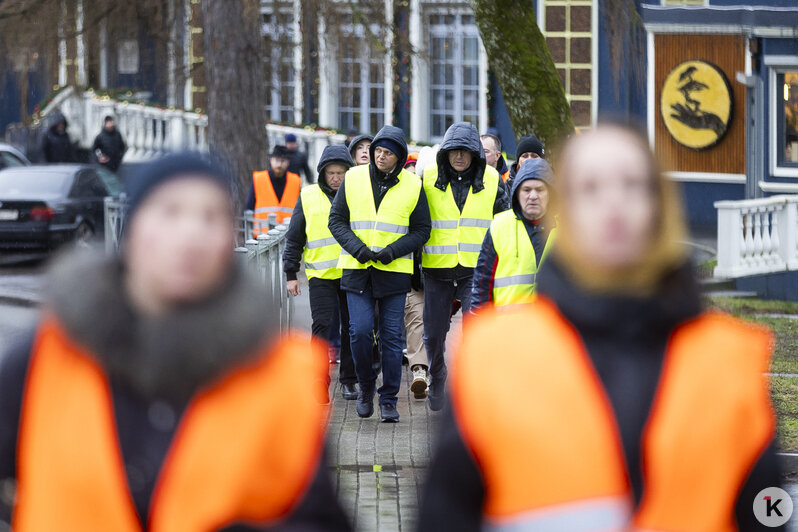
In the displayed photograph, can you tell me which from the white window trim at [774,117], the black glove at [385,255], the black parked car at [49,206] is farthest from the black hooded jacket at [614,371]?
the white window trim at [774,117]

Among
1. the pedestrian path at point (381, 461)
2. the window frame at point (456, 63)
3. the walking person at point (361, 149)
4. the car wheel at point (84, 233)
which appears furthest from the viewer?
the window frame at point (456, 63)

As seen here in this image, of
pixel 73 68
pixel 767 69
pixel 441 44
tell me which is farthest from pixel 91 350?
pixel 73 68

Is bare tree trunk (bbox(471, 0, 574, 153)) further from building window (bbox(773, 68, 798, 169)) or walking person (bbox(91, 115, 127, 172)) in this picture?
walking person (bbox(91, 115, 127, 172))

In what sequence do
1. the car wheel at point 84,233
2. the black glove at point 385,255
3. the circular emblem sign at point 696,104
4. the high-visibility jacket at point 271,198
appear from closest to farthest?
1. the black glove at point 385,255
2. the high-visibility jacket at point 271,198
3. the car wheel at point 84,233
4. the circular emblem sign at point 696,104

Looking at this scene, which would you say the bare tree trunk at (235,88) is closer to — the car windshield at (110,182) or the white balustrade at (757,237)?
the car windshield at (110,182)

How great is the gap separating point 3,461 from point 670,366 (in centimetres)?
120

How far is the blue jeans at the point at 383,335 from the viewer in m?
9.20

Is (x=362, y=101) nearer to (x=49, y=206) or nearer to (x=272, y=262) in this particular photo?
(x=49, y=206)

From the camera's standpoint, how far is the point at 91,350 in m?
2.52

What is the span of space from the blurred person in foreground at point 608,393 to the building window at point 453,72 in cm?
2396

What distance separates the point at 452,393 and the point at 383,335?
666 centimetres

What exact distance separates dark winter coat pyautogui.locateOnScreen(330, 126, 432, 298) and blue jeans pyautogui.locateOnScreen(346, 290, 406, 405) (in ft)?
0.21

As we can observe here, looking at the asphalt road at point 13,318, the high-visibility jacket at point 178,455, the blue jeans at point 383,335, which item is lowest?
the asphalt road at point 13,318

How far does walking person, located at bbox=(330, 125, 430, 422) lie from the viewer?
29.9 ft
